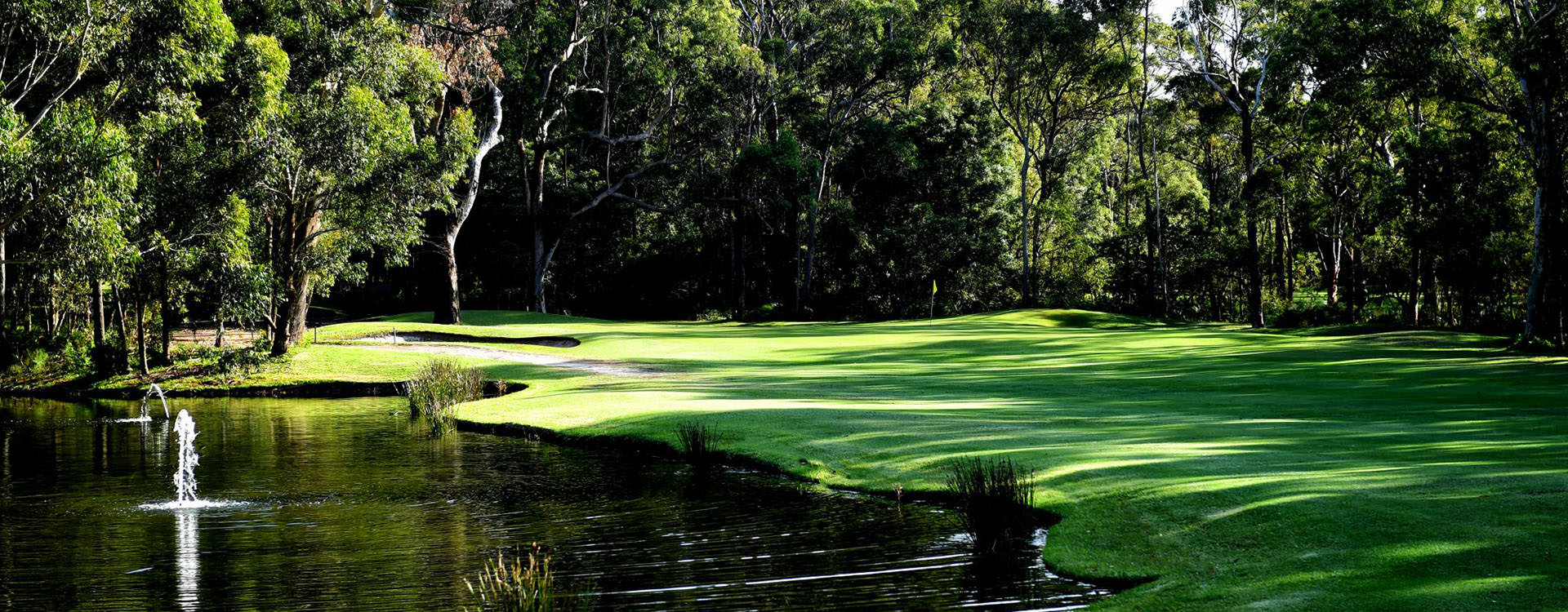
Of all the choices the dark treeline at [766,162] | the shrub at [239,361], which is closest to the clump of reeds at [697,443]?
the dark treeline at [766,162]

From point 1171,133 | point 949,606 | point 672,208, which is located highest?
point 1171,133

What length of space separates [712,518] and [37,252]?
24381 millimetres

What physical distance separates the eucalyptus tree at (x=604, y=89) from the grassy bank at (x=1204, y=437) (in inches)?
897

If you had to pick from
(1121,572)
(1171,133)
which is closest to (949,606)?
(1121,572)

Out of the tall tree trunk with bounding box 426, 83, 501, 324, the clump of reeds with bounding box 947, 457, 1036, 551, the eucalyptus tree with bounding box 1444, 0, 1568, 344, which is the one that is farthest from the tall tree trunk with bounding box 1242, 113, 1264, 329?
the clump of reeds with bounding box 947, 457, 1036, 551

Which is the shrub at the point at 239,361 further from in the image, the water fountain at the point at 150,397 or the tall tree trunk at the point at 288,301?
the water fountain at the point at 150,397

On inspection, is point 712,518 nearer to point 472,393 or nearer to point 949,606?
point 949,606

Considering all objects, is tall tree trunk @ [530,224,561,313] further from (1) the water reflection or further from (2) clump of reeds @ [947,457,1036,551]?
(2) clump of reeds @ [947,457,1036,551]

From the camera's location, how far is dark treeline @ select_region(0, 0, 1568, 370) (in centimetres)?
2944

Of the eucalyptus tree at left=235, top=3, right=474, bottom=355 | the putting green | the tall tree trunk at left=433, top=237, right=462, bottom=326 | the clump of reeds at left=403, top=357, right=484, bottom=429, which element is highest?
the eucalyptus tree at left=235, top=3, right=474, bottom=355

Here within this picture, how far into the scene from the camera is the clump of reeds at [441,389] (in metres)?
22.0

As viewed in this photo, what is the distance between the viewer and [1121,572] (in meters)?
8.81

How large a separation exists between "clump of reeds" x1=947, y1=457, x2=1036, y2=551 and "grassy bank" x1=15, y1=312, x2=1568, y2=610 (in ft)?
1.01

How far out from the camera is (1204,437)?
14.3 metres
